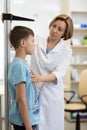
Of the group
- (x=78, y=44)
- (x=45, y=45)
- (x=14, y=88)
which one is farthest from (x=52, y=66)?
(x=78, y=44)

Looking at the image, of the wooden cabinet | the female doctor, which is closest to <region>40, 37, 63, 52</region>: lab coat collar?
the female doctor

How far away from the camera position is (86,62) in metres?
4.30

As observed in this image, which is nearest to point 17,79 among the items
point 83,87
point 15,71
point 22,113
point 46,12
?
point 15,71

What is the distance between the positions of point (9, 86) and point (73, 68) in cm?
308

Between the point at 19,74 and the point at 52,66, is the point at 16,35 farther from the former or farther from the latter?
the point at 52,66

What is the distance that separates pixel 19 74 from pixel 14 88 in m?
0.11

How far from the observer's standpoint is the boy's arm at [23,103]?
51.6 inches

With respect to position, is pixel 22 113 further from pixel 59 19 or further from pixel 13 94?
pixel 59 19

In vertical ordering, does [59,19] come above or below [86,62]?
above

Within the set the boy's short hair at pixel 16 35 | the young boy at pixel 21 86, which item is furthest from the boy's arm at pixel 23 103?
the boy's short hair at pixel 16 35

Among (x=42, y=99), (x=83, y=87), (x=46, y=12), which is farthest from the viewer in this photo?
(x=46, y=12)

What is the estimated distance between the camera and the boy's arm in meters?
1.31

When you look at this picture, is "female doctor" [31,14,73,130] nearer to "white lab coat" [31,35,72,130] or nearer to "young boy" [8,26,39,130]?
"white lab coat" [31,35,72,130]

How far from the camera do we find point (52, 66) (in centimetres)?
174
